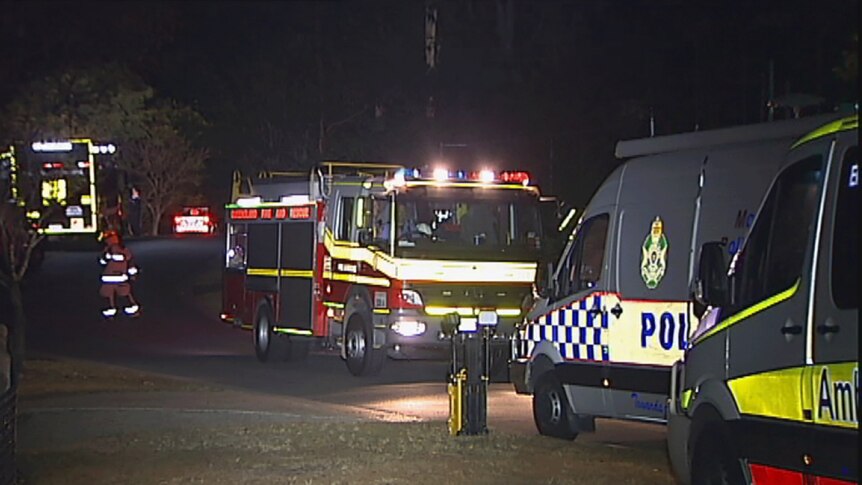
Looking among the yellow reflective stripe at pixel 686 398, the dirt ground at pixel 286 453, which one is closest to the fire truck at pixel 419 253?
the dirt ground at pixel 286 453

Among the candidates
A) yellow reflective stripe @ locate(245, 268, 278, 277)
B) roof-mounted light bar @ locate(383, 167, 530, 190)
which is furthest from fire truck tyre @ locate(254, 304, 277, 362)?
roof-mounted light bar @ locate(383, 167, 530, 190)

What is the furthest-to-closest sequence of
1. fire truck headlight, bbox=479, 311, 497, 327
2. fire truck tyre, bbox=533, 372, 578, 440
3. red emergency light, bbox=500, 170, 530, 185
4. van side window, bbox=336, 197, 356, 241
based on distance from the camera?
van side window, bbox=336, 197, 356, 241 < red emergency light, bbox=500, 170, 530, 185 < fire truck headlight, bbox=479, 311, 497, 327 < fire truck tyre, bbox=533, 372, 578, 440

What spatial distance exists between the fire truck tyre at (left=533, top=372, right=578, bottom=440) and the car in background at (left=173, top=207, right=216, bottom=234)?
1833 inches

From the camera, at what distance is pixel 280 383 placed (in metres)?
19.6

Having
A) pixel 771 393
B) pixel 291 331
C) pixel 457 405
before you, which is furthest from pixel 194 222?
pixel 771 393

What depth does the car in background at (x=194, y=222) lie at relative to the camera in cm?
5975

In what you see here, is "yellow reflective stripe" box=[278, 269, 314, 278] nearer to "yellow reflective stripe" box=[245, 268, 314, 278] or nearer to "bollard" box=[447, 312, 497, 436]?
"yellow reflective stripe" box=[245, 268, 314, 278]

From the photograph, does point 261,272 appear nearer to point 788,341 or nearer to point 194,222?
point 788,341

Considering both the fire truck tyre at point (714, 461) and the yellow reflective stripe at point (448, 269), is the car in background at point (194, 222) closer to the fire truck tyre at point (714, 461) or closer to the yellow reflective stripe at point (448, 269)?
the yellow reflective stripe at point (448, 269)

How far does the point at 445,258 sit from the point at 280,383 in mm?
2702

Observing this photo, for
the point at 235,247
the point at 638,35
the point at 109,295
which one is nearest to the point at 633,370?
the point at 235,247

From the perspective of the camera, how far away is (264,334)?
22922mm

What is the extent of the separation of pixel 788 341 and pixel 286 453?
18.6ft

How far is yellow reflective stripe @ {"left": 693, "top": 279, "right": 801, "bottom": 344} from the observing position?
7629 millimetres
